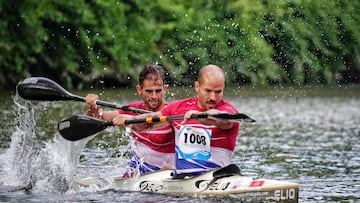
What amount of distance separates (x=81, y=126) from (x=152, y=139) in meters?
1.02

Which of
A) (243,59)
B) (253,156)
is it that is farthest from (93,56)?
(253,156)

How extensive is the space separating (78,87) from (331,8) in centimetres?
1014

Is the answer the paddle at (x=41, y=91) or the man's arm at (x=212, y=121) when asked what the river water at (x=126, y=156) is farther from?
the man's arm at (x=212, y=121)

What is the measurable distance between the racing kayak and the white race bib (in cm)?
24

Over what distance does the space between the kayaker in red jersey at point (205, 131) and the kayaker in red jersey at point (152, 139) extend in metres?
0.58

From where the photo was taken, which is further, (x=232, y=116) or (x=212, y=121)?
(x=212, y=121)

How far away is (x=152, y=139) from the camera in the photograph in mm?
13211

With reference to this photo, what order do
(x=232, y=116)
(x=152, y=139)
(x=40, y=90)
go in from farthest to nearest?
(x=40, y=90)
(x=152, y=139)
(x=232, y=116)

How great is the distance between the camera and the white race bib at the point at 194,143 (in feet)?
40.1

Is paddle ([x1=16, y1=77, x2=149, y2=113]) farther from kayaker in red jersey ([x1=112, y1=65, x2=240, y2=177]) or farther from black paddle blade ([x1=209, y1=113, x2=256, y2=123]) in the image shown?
black paddle blade ([x1=209, y1=113, x2=256, y2=123])

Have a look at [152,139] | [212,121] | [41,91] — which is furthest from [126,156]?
[212,121]

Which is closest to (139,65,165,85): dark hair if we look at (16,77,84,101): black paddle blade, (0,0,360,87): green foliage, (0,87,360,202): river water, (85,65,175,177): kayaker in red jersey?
(85,65,175,177): kayaker in red jersey

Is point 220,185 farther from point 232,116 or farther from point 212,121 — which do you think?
point 232,116

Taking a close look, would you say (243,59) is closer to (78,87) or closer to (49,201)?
(78,87)
